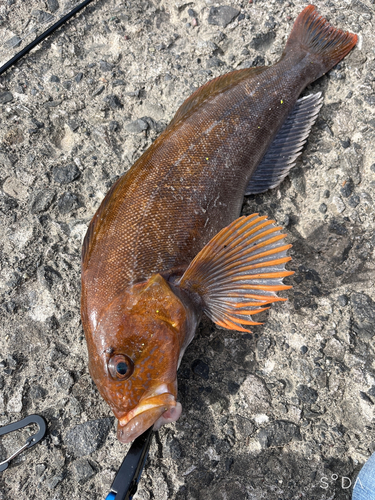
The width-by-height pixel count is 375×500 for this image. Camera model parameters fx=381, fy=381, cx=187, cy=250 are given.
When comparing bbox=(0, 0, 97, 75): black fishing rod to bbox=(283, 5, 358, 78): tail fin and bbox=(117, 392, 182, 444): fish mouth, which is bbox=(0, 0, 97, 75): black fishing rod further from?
bbox=(117, 392, 182, 444): fish mouth

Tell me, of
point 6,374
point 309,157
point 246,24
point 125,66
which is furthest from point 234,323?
point 246,24

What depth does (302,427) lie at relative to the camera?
7.80ft

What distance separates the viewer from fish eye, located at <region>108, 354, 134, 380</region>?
78.8 inches

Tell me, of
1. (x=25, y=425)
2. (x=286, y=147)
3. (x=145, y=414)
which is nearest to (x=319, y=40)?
(x=286, y=147)

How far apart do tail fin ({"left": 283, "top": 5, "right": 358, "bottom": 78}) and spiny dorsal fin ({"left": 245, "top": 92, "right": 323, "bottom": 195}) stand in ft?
1.24

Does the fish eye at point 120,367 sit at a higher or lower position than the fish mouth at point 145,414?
higher

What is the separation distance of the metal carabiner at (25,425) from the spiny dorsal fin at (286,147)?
2172 millimetres

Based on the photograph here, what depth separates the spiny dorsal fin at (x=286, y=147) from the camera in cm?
309

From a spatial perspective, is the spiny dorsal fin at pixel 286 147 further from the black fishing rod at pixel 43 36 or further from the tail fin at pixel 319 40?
the black fishing rod at pixel 43 36

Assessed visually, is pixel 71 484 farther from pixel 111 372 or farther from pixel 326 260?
Answer: pixel 326 260

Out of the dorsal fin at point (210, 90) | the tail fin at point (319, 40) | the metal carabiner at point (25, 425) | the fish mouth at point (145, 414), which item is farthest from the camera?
the tail fin at point (319, 40)

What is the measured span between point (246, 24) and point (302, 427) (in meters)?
3.65

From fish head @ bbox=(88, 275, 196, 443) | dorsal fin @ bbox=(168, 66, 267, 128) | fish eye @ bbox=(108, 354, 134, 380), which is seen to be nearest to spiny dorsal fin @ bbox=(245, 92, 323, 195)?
dorsal fin @ bbox=(168, 66, 267, 128)

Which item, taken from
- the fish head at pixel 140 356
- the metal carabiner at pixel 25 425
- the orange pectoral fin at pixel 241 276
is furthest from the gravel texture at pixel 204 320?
Result: the fish head at pixel 140 356
